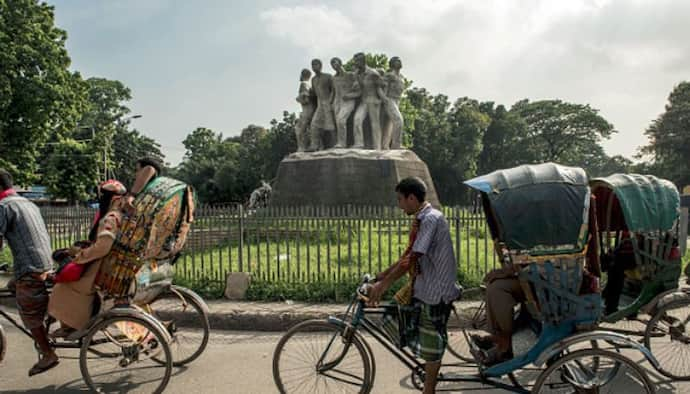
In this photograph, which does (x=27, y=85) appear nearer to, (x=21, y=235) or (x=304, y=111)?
(x=304, y=111)

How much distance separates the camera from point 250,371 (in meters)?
4.31

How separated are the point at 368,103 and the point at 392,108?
2.49 feet

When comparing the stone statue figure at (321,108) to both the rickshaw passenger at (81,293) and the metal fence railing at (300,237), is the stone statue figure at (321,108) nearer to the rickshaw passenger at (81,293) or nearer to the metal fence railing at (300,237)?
the metal fence railing at (300,237)

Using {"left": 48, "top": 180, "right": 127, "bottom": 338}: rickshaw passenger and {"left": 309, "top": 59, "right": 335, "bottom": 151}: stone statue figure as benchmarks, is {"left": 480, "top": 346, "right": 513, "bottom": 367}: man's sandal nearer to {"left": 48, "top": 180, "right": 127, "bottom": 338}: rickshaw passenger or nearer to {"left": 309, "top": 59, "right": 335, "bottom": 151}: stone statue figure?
{"left": 48, "top": 180, "right": 127, "bottom": 338}: rickshaw passenger

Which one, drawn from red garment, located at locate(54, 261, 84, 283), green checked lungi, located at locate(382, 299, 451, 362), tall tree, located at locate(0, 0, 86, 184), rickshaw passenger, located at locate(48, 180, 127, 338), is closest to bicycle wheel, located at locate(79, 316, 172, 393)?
rickshaw passenger, located at locate(48, 180, 127, 338)

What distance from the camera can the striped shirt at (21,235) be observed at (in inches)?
149

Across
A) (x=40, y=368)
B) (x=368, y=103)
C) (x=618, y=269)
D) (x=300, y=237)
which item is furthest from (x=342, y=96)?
(x=40, y=368)

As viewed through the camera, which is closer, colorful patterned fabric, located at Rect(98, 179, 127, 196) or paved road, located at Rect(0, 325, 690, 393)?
paved road, located at Rect(0, 325, 690, 393)

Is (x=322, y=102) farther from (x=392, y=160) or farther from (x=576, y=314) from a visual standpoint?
(x=576, y=314)

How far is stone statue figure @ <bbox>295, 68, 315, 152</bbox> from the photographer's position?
1480 cm

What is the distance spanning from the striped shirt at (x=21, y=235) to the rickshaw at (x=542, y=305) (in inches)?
86.0

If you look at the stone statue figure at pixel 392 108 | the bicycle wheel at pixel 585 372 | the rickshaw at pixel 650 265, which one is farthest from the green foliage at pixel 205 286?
the stone statue figure at pixel 392 108

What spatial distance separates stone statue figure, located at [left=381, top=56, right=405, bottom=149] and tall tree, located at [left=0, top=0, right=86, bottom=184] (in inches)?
485

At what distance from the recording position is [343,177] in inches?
515
